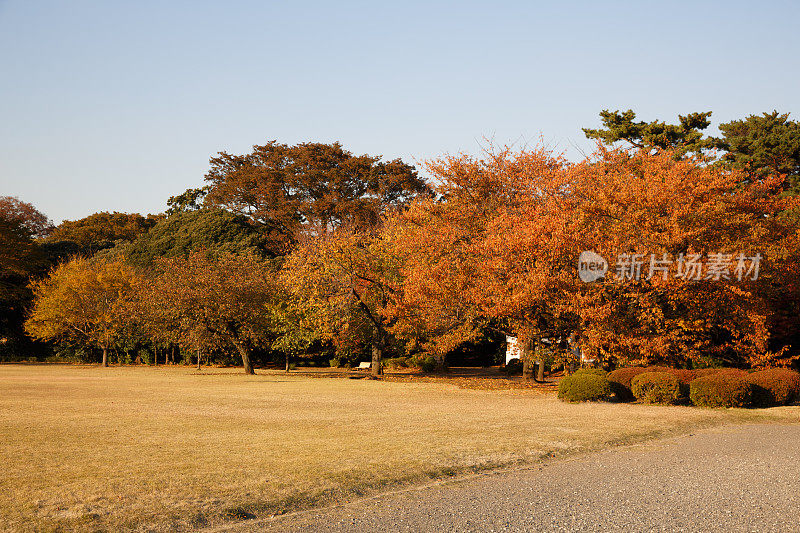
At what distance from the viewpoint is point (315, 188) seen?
54.0 metres

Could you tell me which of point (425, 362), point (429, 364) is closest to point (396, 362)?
point (425, 362)

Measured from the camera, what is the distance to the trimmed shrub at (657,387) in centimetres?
1819

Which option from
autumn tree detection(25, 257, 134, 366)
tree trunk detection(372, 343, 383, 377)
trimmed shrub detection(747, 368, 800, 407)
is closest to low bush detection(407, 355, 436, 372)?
tree trunk detection(372, 343, 383, 377)

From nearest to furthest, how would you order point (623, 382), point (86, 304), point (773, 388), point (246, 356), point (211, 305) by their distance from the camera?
1. point (773, 388)
2. point (623, 382)
3. point (211, 305)
4. point (246, 356)
5. point (86, 304)

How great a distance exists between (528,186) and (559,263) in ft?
13.6

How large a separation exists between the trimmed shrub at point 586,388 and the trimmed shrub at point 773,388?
12.7ft

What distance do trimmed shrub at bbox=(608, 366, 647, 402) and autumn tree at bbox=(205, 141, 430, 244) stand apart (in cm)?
3244

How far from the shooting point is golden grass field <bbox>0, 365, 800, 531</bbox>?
283 inches

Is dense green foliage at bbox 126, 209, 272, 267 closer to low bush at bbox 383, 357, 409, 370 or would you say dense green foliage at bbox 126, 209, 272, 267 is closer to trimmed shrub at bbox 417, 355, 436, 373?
low bush at bbox 383, 357, 409, 370

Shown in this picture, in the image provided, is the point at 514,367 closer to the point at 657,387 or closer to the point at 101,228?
the point at 657,387

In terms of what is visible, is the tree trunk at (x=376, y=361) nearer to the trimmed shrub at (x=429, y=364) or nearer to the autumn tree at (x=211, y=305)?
the trimmed shrub at (x=429, y=364)

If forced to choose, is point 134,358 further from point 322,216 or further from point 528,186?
point 528,186

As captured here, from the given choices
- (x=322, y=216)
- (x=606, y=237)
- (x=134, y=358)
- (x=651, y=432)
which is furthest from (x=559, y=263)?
(x=134, y=358)

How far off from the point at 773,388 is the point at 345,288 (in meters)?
18.1
